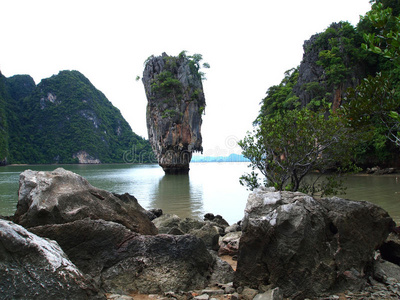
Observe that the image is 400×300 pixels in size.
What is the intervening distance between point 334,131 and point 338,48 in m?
24.0

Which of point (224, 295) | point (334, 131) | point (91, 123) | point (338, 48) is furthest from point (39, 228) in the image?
point (91, 123)

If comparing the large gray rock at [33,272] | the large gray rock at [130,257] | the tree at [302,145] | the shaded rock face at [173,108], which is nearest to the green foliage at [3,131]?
the shaded rock face at [173,108]

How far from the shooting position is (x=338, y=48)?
27000 mm

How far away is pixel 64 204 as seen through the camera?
4234 mm

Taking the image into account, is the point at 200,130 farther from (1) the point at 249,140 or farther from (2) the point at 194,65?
(1) the point at 249,140

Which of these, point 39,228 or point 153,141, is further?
point 153,141

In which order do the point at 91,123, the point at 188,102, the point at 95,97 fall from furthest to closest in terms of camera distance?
the point at 95,97
the point at 91,123
the point at 188,102

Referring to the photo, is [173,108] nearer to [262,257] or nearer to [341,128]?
[341,128]

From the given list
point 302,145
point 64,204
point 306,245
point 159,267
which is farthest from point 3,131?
point 306,245

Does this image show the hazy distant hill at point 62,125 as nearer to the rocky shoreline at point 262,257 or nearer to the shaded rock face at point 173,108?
the shaded rock face at point 173,108

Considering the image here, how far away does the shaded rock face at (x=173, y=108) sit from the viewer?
114 feet

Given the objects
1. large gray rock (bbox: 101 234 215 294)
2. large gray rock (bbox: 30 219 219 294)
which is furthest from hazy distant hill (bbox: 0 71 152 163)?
large gray rock (bbox: 101 234 215 294)

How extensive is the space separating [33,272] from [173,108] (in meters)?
33.4

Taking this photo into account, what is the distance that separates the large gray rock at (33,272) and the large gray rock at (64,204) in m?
1.74
